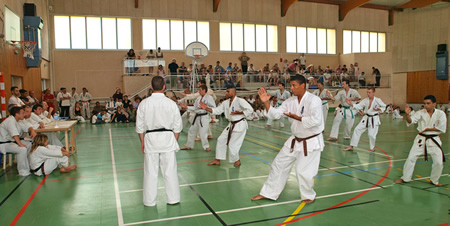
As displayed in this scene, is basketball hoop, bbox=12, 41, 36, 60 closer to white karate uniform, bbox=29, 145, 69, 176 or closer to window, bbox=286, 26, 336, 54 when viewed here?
white karate uniform, bbox=29, 145, 69, 176

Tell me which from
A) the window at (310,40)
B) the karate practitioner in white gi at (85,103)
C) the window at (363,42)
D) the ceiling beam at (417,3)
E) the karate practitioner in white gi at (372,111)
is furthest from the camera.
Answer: the window at (363,42)

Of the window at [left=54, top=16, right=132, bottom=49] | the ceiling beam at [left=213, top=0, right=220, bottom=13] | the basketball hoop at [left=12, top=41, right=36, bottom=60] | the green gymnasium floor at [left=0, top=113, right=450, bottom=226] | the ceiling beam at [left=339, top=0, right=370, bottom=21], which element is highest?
the ceiling beam at [left=339, top=0, right=370, bottom=21]

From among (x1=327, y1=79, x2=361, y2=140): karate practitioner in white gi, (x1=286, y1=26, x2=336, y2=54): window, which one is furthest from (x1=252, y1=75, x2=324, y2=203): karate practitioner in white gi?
(x1=286, y1=26, x2=336, y2=54): window

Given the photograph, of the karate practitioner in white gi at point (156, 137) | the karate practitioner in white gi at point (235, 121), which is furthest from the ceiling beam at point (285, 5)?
the karate practitioner in white gi at point (156, 137)

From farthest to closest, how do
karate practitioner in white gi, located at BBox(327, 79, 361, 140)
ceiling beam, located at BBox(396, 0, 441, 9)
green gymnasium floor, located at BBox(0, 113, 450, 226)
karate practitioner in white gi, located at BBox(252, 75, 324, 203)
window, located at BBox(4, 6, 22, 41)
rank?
ceiling beam, located at BBox(396, 0, 441, 9), window, located at BBox(4, 6, 22, 41), karate practitioner in white gi, located at BBox(327, 79, 361, 140), karate practitioner in white gi, located at BBox(252, 75, 324, 203), green gymnasium floor, located at BBox(0, 113, 450, 226)

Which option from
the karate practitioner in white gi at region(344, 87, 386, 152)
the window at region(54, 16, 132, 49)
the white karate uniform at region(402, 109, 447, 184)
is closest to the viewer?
the white karate uniform at region(402, 109, 447, 184)

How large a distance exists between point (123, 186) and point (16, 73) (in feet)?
35.2

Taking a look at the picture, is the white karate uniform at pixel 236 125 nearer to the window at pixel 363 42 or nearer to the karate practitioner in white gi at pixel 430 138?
the karate practitioner in white gi at pixel 430 138

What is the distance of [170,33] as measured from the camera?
24.9 m

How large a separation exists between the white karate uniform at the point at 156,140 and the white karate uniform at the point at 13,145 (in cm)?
373

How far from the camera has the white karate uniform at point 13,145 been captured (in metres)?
7.10

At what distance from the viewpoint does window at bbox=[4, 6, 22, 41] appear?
41.4ft

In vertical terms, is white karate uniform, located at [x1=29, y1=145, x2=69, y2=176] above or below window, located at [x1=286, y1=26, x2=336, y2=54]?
below

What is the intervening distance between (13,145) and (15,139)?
0.18m
